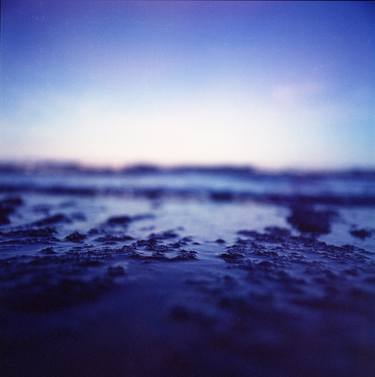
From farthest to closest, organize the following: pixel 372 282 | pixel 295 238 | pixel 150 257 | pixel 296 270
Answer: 1. pixel 295 238
2. pixel 150 257
3. pixel 296 270
4. pixel 372 282

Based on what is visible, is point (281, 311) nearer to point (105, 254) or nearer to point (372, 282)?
point (372, 282)

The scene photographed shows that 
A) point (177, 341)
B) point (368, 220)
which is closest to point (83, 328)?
point (177, 341)

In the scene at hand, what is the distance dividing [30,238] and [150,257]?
2780mm

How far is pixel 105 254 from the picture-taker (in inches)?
178

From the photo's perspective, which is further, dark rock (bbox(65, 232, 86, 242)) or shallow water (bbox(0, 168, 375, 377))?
dark rock (bbox(65, 232, 86, 242))

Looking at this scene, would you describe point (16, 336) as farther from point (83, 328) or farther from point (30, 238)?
point (30, 238)

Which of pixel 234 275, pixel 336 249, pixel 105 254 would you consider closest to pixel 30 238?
pixel 105 254

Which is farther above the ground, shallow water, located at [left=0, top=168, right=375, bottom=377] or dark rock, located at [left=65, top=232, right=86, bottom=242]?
shallow water, located at [left=0, top=168, right=375, bottom=377]

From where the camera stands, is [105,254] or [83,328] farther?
[105,254]

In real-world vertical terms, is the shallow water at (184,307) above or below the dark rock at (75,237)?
above

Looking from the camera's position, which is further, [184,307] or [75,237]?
[75,237]

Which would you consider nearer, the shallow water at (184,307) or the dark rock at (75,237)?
the shallow water at (184,307)

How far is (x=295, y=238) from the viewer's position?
6.06 m

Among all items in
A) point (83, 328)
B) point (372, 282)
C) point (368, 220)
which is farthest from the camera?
point (368, 220)
